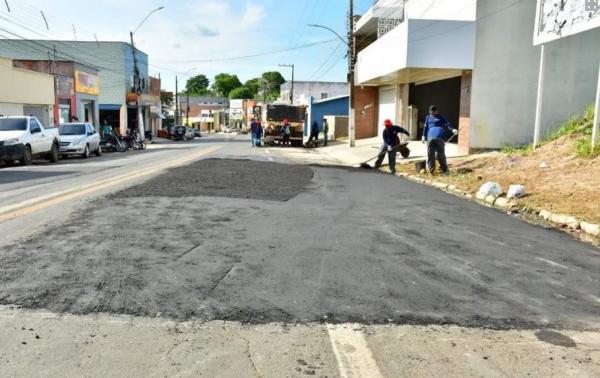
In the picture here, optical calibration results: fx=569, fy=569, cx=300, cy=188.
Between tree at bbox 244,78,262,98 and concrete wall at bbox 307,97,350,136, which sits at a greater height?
tree at bbox 244,78,262,98

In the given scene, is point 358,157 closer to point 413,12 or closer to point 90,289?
point 413,12

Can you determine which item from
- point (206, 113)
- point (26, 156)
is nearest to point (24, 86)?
point (26, 156)

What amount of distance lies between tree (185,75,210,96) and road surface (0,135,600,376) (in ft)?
593

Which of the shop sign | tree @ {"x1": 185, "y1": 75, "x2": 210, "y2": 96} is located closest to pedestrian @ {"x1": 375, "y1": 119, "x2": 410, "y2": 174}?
the shop sign

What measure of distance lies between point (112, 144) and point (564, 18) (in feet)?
80.5

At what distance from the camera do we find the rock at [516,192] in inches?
447

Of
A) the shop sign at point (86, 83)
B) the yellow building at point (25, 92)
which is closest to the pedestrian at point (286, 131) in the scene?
the yellow building at point (25, 92)

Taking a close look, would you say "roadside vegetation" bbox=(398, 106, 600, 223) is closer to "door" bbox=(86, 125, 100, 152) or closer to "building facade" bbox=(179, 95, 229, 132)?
"door" bbox=(86, 125, 100, 152)

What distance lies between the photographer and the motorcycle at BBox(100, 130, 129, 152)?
104 feet

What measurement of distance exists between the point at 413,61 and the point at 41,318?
742 inches

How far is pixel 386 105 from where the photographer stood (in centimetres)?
3603

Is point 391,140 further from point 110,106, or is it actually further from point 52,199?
point 110,106

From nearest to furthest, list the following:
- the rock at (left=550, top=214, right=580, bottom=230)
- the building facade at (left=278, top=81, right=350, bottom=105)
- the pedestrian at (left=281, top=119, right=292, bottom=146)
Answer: the rock at (left=550, top=214, right=580, bottom=230), the pedestrian at (left=281, top=119, right=292, bottom=146), the building facade at (left=278, top=81, right=350, bottom=105)

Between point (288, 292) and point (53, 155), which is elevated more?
point (288, 292)
